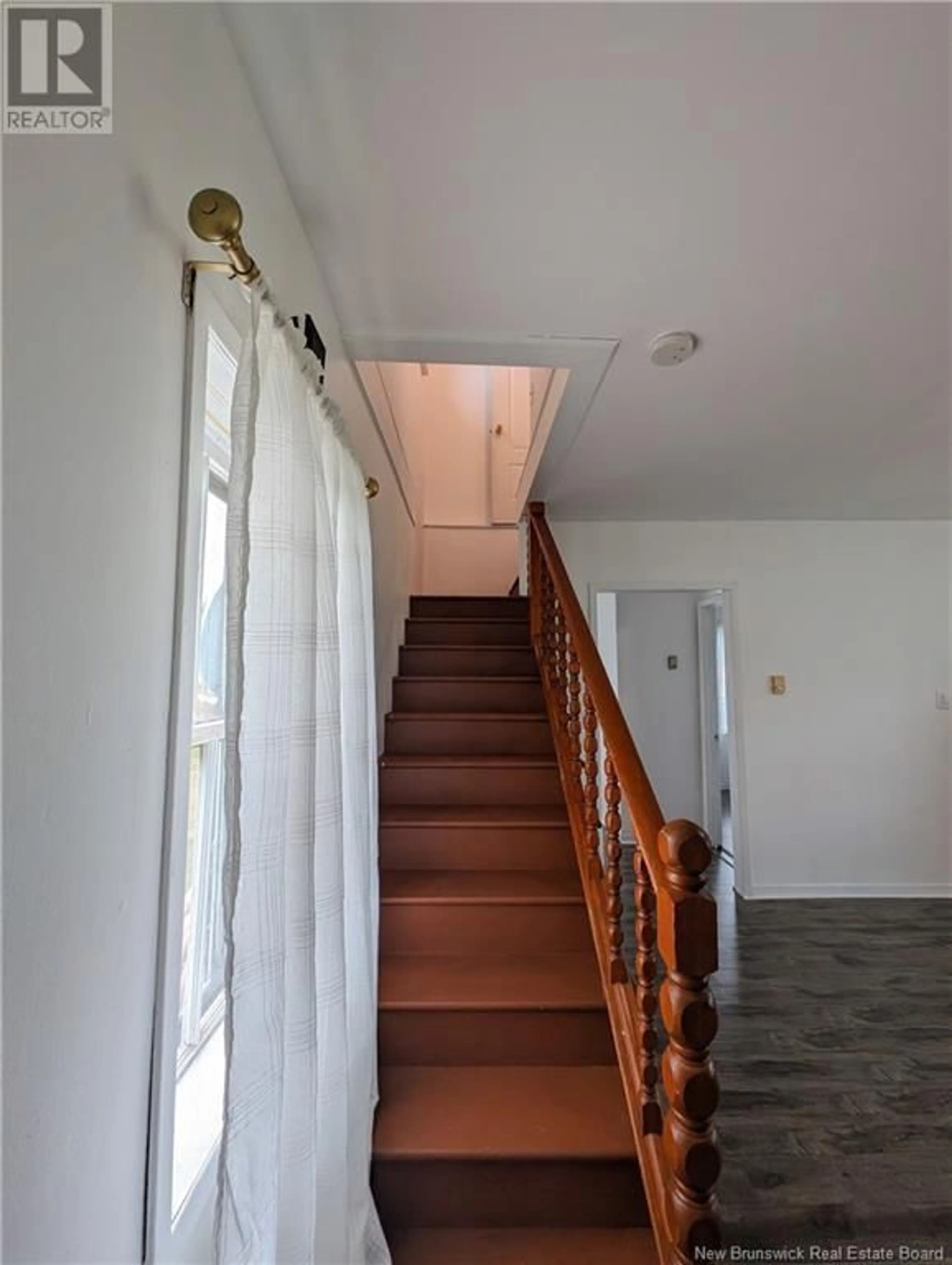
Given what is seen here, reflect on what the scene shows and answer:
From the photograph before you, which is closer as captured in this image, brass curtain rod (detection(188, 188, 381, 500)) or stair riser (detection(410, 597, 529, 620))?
brass curtain rod (detection(188, 188, 381, 500))

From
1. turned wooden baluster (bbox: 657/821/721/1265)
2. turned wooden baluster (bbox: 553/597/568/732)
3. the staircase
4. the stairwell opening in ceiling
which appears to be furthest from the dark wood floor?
the stairwell opening in ceiling

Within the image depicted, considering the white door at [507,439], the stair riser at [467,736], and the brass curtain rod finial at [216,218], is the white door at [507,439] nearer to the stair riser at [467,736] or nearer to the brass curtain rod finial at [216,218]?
the stair riser at [467,736]

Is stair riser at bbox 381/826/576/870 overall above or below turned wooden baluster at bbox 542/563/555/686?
below

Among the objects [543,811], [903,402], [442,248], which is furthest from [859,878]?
[442,248]

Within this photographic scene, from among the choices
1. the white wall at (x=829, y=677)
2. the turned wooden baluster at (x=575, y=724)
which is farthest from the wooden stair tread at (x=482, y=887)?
the white wall at (x=829, y=677)

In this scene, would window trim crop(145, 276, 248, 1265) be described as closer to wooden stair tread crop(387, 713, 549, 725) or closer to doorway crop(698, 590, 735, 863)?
wooden stair tread crop(387, 713, 549, 725)

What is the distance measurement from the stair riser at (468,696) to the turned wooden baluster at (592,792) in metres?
1.03

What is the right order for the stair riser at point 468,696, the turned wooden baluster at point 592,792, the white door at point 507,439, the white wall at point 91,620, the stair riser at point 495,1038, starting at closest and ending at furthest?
the white wall at point 91,620 < the stair riser at point 495,1038 < the turned wooden baluster at point 592,792 < the stair riser at point 468,696 < the white door at point 507,439

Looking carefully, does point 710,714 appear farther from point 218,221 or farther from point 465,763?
point 218,221

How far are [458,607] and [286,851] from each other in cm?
320

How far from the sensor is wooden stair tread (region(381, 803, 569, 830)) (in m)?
2.29

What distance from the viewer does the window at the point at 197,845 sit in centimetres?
77

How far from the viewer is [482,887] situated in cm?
211

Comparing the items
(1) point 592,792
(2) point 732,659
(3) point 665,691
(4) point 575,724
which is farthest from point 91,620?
(3) point 665,691
